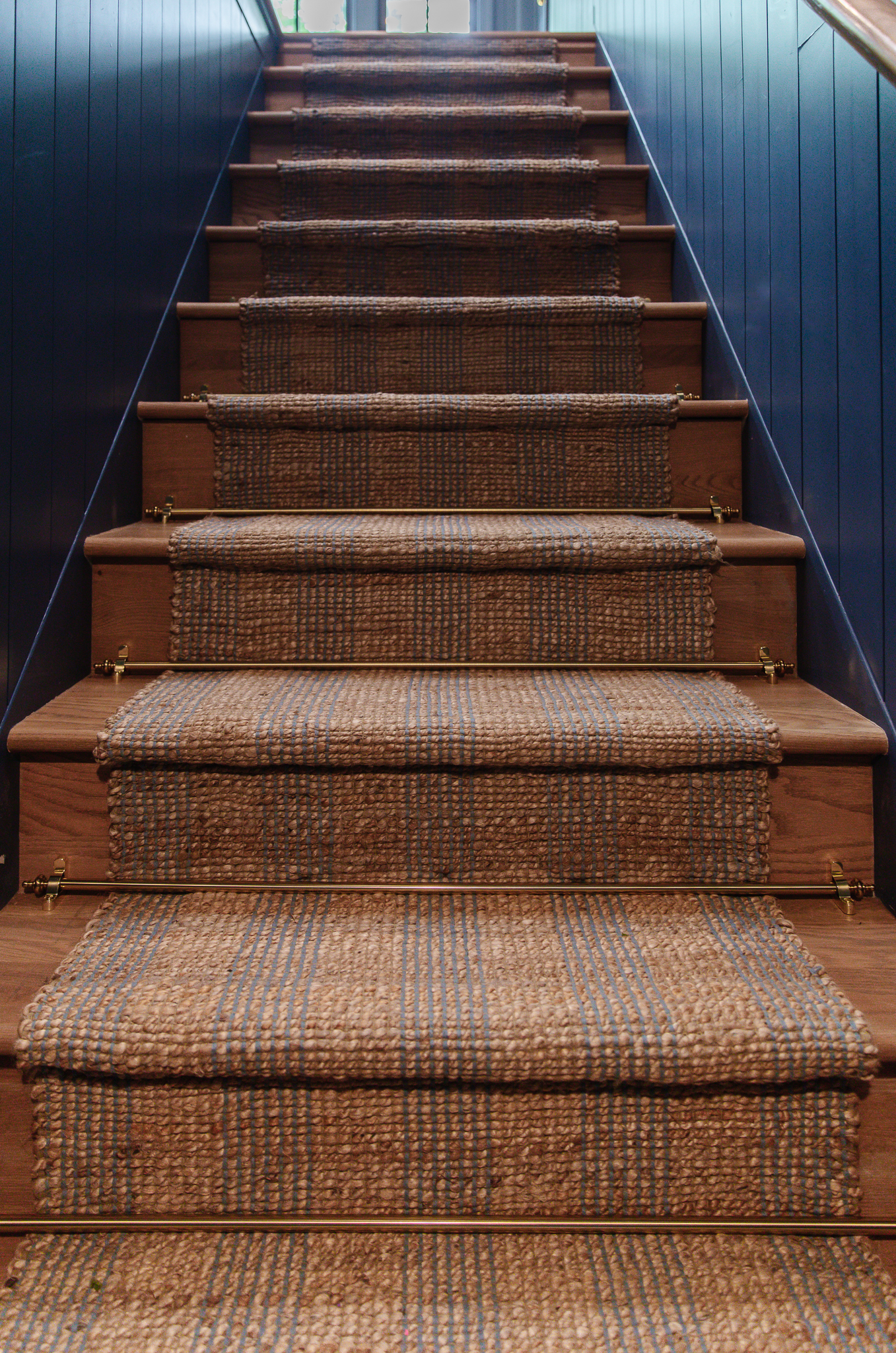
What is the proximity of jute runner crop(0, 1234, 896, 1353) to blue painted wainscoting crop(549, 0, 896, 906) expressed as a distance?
15.4 inches

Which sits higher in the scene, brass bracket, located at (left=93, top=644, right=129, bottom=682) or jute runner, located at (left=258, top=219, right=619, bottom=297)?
jute runner, located at (left=258, top=219, right=619, bottom=297)

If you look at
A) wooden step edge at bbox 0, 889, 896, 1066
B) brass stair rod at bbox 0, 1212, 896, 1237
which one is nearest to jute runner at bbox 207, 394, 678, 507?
wooden step edge at bbox 0, 889, 896, 1066

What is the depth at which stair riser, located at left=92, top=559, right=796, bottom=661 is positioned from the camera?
3.73 feet

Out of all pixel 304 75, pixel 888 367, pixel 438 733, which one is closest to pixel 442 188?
pixel 304 75

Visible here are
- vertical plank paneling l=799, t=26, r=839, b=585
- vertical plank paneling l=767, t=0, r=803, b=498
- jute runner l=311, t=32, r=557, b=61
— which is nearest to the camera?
vertical plank paneling l=799, t=26, r=839, b=585

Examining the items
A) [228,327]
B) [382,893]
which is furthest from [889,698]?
[228,327]

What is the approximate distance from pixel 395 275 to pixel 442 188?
0.31 metres

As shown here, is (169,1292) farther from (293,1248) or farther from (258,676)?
(258,676)

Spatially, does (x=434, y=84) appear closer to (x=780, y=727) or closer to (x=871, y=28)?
(x=871, y=28)

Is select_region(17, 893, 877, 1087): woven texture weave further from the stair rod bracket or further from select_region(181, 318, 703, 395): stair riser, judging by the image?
select_region(181, 318, 703, 395): stair riser

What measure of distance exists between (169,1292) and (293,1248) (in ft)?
0.31

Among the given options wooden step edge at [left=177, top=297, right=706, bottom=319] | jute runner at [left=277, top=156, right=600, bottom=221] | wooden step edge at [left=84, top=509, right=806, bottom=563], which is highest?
jute runner at [left=277, top=156, right=600, bottom=221]

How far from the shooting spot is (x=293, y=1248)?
69 cm

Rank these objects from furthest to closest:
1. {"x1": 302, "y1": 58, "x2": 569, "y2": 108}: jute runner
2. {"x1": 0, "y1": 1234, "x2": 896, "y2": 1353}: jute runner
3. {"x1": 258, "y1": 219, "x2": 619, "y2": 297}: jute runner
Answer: {"x1": 302, "y1": 58, "x2": 569, "y2": 108}: jute runner < {"x1": 258, "y1": 219, "x2": 619, "y2": 297}: jute runner < {"x1": 0, "y1": 1234, "x2": 896, "y2": 1353}: jute runner
